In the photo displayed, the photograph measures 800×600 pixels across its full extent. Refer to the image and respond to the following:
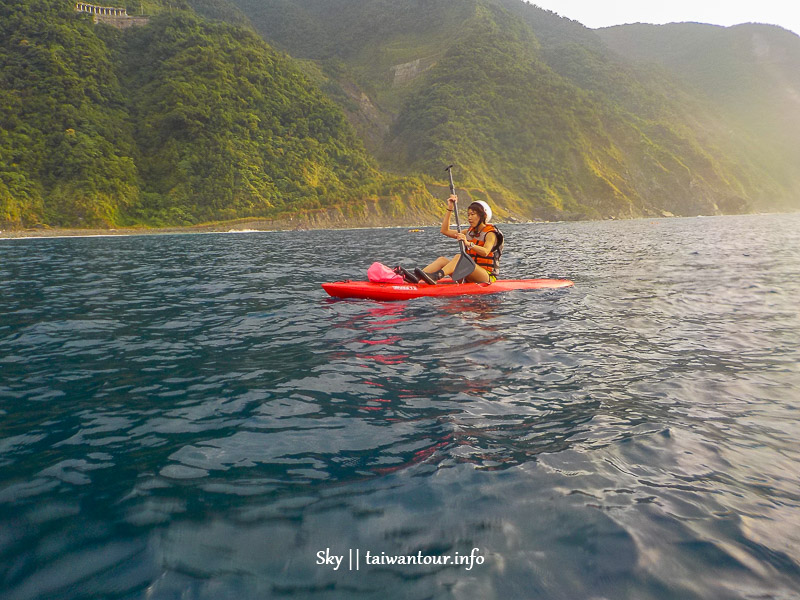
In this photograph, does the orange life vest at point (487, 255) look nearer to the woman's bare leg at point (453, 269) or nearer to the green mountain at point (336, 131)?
the woman's bare leg at point (453, 269)

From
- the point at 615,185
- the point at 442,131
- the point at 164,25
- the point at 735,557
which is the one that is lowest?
the point at 735,557

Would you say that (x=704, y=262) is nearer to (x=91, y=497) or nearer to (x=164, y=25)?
(x=91, y=497)

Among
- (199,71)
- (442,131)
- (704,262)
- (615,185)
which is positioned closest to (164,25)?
(199,71)

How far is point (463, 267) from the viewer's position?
11.6m

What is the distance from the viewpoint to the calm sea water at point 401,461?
2668mm

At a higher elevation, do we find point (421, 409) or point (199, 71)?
point (199, 71)

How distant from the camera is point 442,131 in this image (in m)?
131

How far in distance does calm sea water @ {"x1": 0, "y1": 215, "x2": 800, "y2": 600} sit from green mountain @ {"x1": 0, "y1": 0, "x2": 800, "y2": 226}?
7203 cm

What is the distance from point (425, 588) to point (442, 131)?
453 feet

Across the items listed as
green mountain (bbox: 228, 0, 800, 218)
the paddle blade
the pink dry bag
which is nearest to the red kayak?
the pink dry bag

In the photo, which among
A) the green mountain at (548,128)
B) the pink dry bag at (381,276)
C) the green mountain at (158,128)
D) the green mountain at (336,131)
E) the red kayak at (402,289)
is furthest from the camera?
the green mountain at (548,128)

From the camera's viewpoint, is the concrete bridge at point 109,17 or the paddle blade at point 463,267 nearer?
the paddle blade at point 463,267

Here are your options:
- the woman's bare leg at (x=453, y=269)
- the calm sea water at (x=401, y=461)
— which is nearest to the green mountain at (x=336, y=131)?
the woman's bare leg at (x=453, y=269)

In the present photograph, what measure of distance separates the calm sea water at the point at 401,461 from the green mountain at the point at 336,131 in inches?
2836
